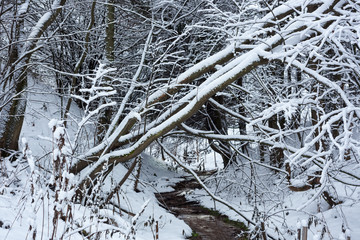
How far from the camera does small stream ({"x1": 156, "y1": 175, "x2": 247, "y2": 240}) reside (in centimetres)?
708

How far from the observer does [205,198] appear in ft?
36.3

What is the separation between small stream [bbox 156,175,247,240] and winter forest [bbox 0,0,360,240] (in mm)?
50

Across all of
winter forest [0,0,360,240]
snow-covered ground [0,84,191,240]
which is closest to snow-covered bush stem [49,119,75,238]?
winter forest [0,0,360,240]

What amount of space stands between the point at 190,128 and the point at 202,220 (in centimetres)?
358

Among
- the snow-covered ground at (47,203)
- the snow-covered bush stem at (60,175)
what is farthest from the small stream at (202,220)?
the snow-covered bush stem at (60,175)

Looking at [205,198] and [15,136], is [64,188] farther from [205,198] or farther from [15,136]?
[205,198]

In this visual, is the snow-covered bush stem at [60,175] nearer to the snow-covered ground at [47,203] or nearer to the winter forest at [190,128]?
the winter forest at [190,128]

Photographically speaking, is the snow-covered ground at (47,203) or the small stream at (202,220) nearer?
the snow-covered ground at (47,203)

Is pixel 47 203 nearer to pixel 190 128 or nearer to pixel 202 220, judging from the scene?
pixel 190 128

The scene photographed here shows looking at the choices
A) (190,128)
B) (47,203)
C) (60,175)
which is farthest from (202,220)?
(60,175)

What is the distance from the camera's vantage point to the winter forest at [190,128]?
2.93m

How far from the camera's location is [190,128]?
19.4 feet

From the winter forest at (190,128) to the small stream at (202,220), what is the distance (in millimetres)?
50

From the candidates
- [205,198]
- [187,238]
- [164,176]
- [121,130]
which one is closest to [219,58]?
[121,130]
